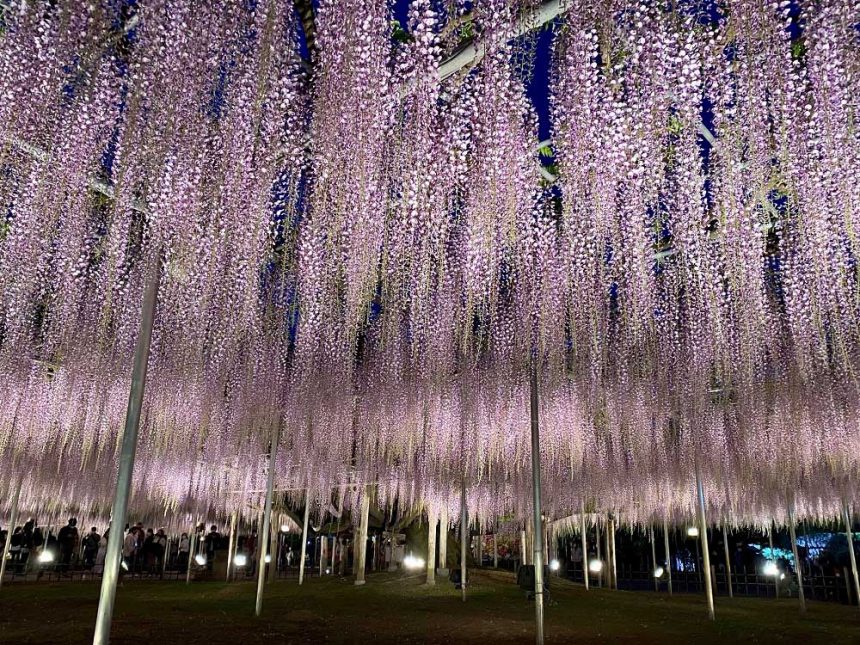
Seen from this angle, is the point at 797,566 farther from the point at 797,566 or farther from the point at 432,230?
the point at 432,230

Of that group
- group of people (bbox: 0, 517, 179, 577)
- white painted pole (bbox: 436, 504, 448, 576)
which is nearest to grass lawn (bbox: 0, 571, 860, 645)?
white painted pole (bbox: 436, 504, 448, 576)

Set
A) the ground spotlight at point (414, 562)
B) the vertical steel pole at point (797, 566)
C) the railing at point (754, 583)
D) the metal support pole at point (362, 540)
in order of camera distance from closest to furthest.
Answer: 1. the vertical steel pole at point (797, 566)
2. the metal support pole at point (362, 540)
3. the ground spotlight at point (414, 562)
4. the railing at point (754, 583)

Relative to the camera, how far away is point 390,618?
8812 mm

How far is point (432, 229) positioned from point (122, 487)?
317 centimetres

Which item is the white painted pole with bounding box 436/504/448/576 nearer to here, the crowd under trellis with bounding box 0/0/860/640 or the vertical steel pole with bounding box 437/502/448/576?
the vertical steel pole with bounding box 437/502/448/576

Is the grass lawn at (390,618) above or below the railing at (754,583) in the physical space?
above

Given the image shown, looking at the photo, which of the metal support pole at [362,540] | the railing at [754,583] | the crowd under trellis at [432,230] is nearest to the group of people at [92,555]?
the metal support pole at [362,540]

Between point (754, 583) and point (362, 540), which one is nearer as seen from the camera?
point (362, 540)

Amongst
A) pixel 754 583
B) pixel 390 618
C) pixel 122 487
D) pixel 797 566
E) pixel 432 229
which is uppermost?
pixel 432 229

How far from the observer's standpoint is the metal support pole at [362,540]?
13.4 metres

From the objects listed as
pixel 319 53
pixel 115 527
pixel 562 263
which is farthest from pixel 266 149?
pixel 562 263

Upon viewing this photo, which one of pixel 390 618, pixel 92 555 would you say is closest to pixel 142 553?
pixel 92 555

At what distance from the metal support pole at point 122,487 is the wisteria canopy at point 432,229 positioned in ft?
1.63

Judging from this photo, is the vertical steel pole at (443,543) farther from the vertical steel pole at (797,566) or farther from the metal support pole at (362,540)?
the vertical steel pole at (797,566)
